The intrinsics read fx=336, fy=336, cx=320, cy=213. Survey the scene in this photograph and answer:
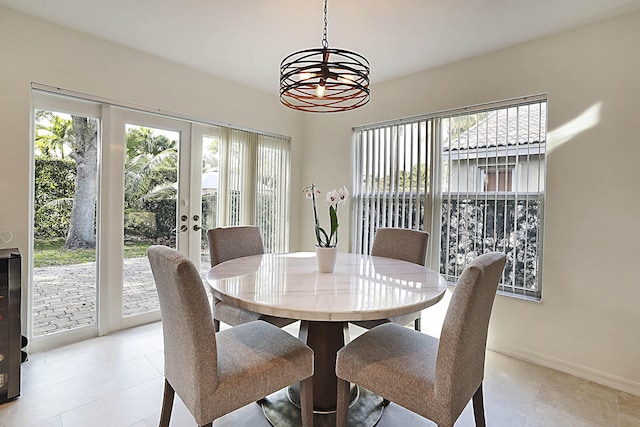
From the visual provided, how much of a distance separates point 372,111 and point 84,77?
2538mm

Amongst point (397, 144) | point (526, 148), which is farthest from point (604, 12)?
point (397, 144)

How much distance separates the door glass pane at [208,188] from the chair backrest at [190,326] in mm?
2133

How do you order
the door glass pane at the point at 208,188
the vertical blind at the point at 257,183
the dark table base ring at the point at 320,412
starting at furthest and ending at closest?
the vertical blind at the point at 257,183
the door glass pane at the point at 208,188
the dark table base ring at the point at 320,412

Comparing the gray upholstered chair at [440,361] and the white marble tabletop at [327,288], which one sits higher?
the white marble tabletop at [327,288]

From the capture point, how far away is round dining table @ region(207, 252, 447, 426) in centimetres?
134

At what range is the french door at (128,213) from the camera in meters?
2.66

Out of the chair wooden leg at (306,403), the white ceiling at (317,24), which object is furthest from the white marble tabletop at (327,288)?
the white ceiling at (317,24)

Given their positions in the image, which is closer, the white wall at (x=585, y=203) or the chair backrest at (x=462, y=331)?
the chair backrest at (x=462, y=331)

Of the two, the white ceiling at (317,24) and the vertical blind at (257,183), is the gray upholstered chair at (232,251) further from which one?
the white ceiling at (317,24)

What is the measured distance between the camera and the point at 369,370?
4.76ft

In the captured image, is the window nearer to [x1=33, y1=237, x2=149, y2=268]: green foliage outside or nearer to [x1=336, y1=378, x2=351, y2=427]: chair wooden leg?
[x1=336, y1=378, x2=351, y2=427]: chair wooden leg

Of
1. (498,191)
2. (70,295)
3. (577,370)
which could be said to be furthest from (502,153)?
(70,295)

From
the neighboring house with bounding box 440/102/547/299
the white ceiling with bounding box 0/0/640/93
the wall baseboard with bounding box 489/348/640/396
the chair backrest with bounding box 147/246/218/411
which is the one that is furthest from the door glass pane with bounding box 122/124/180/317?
the wall baseboard with bounding box 489/348/640/396

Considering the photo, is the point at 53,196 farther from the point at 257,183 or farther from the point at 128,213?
the point at 257,183
